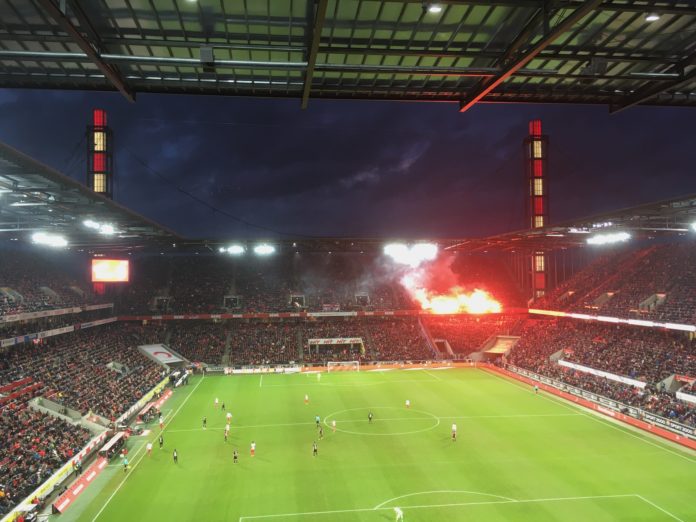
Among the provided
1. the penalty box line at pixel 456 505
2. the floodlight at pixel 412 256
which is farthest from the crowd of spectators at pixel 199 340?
the penalty box line at pixel 456 505

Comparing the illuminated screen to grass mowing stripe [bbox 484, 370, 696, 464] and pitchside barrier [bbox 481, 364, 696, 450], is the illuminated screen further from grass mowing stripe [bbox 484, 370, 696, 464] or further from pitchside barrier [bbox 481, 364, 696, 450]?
pitchside barrier [bbox 481, 364, 696, 450]

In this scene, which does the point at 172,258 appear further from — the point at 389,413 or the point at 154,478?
the point at 154,478

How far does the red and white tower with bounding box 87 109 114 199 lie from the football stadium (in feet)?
1.13

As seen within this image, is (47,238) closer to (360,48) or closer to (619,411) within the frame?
Result: (360,48)

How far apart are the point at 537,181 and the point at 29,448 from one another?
2683 inches

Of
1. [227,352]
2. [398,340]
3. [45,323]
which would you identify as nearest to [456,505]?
[45,323]

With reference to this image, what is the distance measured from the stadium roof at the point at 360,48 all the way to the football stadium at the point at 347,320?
0.15 ft

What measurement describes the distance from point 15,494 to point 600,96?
27937 mm

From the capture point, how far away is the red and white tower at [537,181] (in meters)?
73.8

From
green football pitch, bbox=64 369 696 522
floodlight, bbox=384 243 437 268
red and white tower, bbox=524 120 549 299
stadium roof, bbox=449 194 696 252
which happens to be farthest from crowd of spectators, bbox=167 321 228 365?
red and white tower, bbox=524 120 549 299

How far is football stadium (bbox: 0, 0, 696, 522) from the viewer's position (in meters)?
7.47

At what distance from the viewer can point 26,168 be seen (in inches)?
915

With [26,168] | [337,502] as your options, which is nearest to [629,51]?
[337,502]

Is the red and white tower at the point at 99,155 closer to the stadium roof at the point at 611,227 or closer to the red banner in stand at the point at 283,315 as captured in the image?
the red banner in stand at the point at 283,315
